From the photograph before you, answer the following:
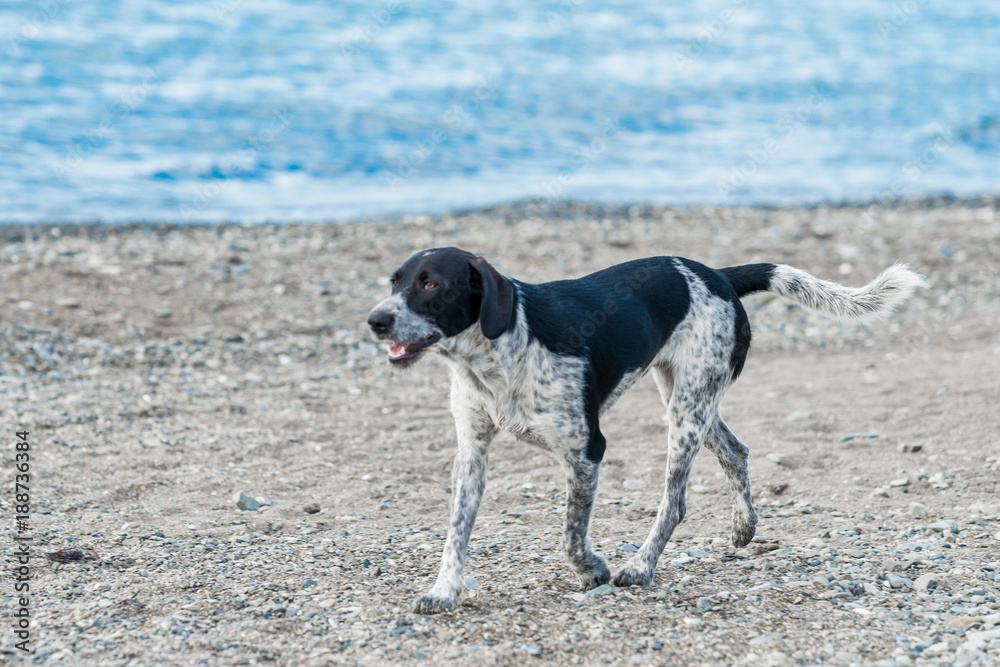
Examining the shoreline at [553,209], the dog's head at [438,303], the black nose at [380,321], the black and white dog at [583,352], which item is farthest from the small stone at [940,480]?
the shoreline at [553,209]

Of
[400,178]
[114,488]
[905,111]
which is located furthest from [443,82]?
[114,488]

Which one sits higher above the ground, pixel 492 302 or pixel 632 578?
pixel 492 302

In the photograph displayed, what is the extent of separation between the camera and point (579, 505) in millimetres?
4344

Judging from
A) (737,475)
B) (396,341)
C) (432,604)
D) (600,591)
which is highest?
(396,341)

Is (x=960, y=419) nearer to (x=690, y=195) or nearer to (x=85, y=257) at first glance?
(x=85, y=257)

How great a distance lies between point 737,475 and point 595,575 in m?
1.07

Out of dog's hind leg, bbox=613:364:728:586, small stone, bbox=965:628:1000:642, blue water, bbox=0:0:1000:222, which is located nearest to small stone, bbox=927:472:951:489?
dog's hind leg, bbox=613:364:728:586

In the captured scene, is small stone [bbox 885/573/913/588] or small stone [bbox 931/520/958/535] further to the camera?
small stone [bbox 931/520/958/535]

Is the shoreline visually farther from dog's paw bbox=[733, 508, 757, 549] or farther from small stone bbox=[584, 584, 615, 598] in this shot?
small stone bbox=[584, 584, 615, 598]

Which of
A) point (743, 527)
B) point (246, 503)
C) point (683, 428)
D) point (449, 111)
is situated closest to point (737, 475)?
point (743, 527)

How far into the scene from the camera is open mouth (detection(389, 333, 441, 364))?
4.00 meters

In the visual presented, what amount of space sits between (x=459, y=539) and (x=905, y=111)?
929 inches

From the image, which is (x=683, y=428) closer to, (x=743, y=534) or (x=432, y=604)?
(x=743, y=534)

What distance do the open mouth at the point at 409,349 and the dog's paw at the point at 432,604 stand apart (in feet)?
3.21
